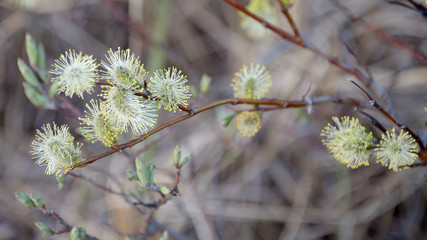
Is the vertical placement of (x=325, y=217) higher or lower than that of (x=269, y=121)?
lower

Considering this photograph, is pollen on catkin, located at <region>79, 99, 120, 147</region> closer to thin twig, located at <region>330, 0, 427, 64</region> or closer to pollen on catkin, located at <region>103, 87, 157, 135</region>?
pollen on catkin, located at <region>103, 87, 157, 135</region>

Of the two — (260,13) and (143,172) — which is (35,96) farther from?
(260,13)

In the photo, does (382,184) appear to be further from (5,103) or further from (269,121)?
(5,103)

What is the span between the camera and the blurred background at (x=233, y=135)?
6.61ft

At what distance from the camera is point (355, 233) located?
2.00 metres

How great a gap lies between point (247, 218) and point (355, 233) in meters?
0.66

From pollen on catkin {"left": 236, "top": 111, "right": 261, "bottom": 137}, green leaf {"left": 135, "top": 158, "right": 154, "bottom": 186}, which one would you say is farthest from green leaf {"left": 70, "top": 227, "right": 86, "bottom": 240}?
pollen on catkin {"left": 236, "top": 111, "right": 261, "bottom": 137}

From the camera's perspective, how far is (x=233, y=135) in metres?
2.10

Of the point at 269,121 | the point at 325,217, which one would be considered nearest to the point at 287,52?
the point at 269,121

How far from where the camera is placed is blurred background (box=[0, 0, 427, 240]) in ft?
6.61

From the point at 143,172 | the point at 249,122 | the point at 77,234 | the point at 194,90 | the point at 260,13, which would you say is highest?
the point at 260,13

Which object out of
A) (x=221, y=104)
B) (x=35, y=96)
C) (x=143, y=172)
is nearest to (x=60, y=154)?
(x=143, y=172)

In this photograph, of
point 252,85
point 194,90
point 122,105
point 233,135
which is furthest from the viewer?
point 233,135

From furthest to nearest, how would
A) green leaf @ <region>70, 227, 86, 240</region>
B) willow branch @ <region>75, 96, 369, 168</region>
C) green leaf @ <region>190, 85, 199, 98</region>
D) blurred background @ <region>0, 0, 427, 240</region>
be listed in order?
1. blurred background @ <region>0, 0, 427, 240</region>
2. green leaf @ <region>190, 85, 199, 98</region>
3. green leaf @ <region>70, 227, 86, 240</region>
4. willow branch @ <region>75, 96, 369, 168</region>
